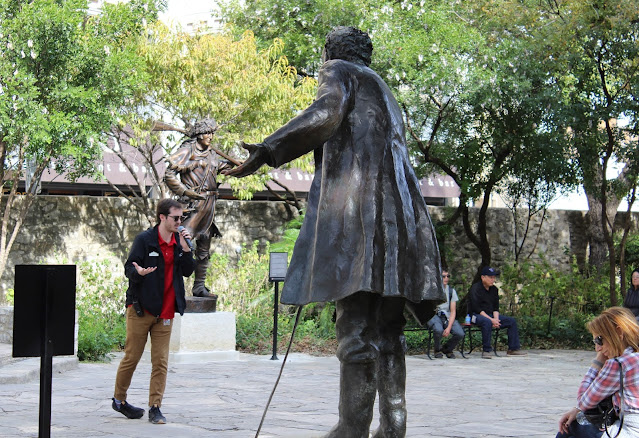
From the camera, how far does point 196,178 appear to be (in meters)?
10.3

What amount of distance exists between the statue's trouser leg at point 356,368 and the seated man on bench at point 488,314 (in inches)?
334

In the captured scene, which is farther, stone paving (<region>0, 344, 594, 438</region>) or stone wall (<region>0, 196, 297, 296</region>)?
stone wall (<region>0, 196, 297, 296</region>)

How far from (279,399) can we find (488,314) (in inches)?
233

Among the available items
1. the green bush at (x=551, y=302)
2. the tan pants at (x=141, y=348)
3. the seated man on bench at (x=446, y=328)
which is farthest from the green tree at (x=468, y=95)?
the tan pants at (x=141, y=348)

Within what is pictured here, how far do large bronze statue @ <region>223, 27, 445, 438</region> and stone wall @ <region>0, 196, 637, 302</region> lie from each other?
32.9 feet

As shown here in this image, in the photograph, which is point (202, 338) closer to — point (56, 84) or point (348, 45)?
point (56, 84)

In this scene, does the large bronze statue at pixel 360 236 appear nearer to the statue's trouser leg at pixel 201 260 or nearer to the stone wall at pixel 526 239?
the statue's trouser leg at pixel 201 260

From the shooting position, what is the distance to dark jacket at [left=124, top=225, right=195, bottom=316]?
609 centimetres

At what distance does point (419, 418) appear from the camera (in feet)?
20.9

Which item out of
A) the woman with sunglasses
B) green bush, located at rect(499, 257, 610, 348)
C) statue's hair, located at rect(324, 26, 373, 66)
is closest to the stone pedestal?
green bush, located at rect(499, 257, 610, 348)

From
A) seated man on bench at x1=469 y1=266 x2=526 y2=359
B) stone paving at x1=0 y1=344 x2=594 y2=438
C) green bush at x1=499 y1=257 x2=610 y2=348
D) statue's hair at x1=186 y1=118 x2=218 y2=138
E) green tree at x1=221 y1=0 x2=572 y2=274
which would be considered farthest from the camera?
green tree at x1=221 y1=0 x2=572 y2=274

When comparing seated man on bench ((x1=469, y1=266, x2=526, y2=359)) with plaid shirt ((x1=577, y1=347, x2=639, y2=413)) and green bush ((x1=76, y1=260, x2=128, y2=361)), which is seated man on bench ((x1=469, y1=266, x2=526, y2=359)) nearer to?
green bush ((x1=76, y1=260, x2=128, y2=361))

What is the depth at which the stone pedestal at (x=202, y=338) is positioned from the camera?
1060cm

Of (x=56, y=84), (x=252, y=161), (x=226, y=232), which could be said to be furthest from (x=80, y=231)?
(x=252, y=161)
